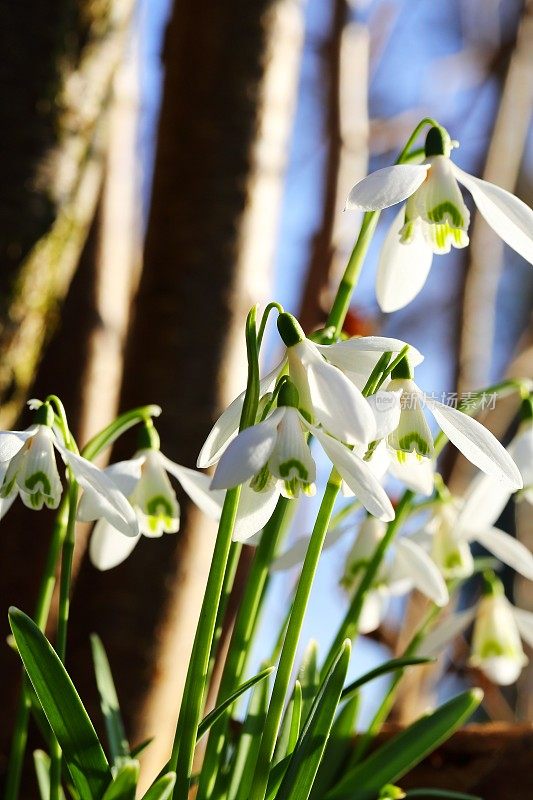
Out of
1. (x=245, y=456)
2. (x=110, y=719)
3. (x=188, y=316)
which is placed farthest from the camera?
(x=188, y=316)

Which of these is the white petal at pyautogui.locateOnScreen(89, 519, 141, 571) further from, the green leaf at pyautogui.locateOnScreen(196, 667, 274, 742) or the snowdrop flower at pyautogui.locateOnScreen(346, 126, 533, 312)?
the snowdrop flower at pyautogui.locateOnScreen(346, 126, 533, 312)

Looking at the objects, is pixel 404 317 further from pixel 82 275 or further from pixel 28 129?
pixel 28 129

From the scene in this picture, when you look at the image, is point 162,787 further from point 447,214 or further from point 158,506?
point 447,214

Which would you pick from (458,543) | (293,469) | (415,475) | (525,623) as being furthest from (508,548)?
(293,469)

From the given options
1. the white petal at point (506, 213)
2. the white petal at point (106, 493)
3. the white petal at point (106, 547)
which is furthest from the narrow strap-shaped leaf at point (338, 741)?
the white petal at point (506, 213)

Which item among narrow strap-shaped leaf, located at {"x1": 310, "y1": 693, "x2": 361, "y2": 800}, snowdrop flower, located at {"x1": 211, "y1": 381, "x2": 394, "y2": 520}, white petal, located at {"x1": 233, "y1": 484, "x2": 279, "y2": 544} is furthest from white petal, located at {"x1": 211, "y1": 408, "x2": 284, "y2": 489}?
narrow strap-shaped leaf, located at {"x1": 310, "y1": 693, "x2": 361, "y2": 800}

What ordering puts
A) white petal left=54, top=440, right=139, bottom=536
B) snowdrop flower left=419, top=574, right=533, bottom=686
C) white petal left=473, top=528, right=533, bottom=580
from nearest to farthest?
1. white petal left=54, top=440, right=139, bottom=536
2. white petal left=473, top=528, right=533, bottom=580
3. snowdrop flower left=419, top=574, right=533, bottom=686

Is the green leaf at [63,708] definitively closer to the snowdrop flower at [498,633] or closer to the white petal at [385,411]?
the white petal at [385,411]

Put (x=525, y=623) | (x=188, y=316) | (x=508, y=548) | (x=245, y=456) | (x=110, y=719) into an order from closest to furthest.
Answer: (x=245, y=456) → (x=110, y=719) → (x=508, y=548) → (x=525, y=623) → (x=188, y=316)
